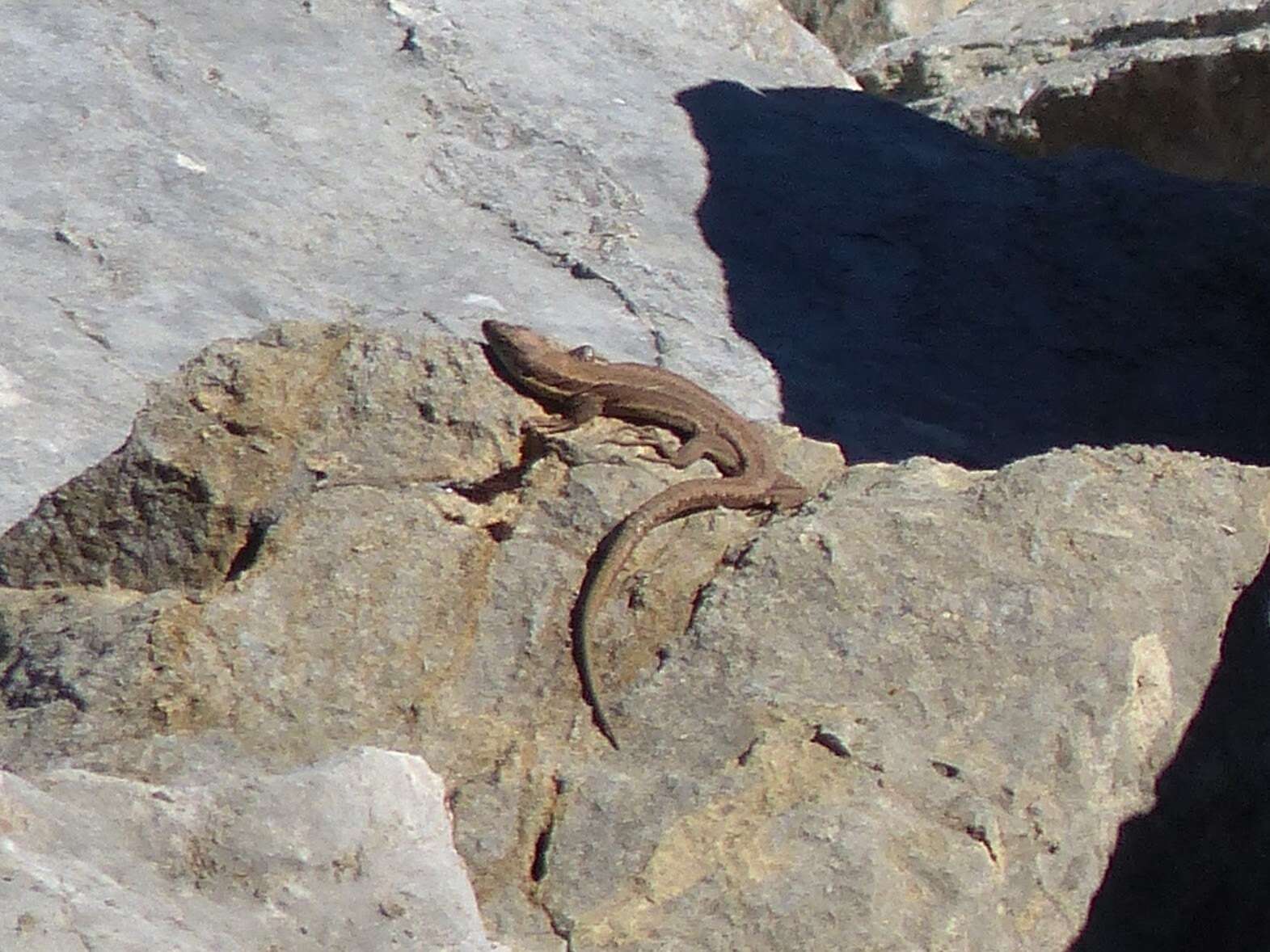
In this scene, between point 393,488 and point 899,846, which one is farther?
point 393,488

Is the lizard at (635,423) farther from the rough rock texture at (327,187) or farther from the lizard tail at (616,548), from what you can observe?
the rough rock texture at (327,187)

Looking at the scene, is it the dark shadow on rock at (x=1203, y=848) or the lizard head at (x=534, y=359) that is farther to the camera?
the lizard head at (x=534, y=359)

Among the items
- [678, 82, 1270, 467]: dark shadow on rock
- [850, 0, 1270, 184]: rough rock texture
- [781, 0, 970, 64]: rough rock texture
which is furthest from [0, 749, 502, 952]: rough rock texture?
[781, 0, 970, 64]: rough rock texture

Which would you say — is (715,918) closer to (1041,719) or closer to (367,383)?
(1041,719)

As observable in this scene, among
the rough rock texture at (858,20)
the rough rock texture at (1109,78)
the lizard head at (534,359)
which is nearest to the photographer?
the lizard head at (534,359)

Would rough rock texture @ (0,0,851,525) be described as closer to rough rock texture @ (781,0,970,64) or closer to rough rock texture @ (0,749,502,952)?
rough rock texture @ (781,0,970,64)

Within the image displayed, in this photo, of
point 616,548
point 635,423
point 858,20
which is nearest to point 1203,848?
point 616,548

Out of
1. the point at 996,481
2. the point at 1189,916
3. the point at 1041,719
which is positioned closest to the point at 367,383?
the point at 996,481

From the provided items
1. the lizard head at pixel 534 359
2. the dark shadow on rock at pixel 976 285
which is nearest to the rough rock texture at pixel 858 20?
the dark shadow on rock at pixel 976 285
